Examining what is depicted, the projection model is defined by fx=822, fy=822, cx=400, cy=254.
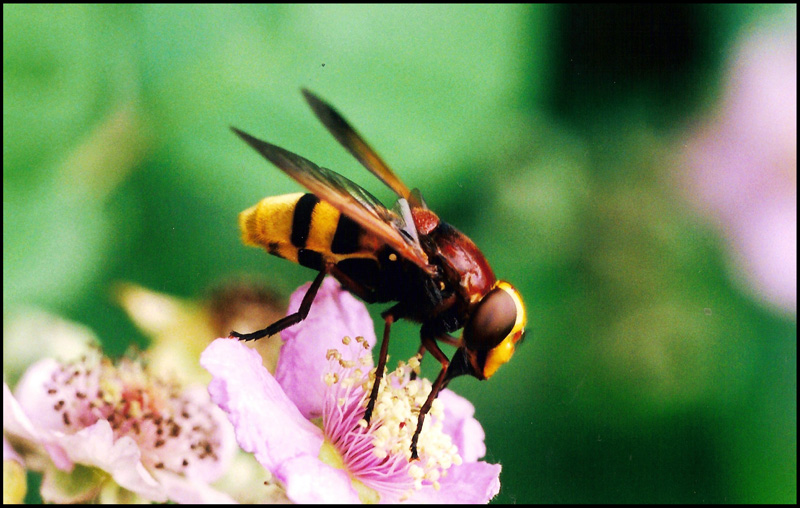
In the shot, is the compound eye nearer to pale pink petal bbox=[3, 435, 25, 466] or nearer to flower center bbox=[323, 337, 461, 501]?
flower center bbox=[323, 337, 461, 501]

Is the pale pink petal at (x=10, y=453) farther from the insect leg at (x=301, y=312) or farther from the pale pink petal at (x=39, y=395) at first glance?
the insect leg at (x=301, y=312)

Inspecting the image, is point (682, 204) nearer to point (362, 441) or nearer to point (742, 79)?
point (742, 79)

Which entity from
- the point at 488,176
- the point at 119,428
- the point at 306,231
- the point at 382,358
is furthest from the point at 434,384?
the point at 488,176

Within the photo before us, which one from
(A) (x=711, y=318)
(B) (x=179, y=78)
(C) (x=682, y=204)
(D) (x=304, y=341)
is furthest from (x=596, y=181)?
(D) (x=304, y=341)

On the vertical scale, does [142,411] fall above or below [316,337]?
below

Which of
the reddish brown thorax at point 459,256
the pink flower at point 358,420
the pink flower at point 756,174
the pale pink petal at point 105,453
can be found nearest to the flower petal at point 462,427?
the pink flower at point 358,420

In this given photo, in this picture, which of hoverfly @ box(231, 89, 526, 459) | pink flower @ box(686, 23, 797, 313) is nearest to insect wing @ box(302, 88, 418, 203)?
hoverfly @ box(231, 89, 526, 459)

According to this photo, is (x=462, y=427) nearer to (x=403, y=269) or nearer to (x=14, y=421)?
(x=403, y=269)
